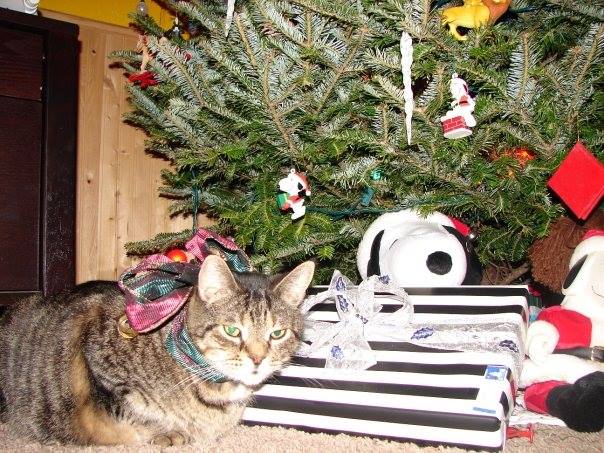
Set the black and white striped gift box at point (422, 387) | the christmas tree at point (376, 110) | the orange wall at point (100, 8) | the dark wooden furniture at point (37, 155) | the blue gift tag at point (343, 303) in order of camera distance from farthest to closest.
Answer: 1. the orange wall at point (100, 8)
2. the dark wooden furniture at point (37, 155)
3. the blue gift tag at point (343, 303)
4. the christmas tree at point (376, 110)
5. the black and white striped gift box at point (422, 387)

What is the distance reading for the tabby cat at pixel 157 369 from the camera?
3.17 feet

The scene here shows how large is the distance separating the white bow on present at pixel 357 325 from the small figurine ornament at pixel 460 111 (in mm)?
329

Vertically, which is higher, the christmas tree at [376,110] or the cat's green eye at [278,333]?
the christmas tree at [376,110]

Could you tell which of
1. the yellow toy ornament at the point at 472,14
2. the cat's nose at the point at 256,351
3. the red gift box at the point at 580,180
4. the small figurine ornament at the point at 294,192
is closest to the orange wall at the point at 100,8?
the small figurine ornament at the point at 294,192

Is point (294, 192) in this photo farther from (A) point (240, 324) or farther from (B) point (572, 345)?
(B) point (572, 345)

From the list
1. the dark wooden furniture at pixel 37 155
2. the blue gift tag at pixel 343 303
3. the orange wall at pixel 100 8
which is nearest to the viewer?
the blue gift tag at pixel 343 303

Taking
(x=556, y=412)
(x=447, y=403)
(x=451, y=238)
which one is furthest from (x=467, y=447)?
(x=451, y=238)

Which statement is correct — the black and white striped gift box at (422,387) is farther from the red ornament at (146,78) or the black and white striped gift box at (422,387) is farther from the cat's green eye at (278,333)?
the red ornament at (146,78)

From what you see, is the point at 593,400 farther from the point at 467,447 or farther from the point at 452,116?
the point at 452,116

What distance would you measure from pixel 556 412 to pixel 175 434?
0.71 meters

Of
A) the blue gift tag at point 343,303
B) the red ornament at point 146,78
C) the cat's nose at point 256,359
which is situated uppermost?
the red ornament at point 146,78

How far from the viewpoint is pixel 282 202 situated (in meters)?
1.22

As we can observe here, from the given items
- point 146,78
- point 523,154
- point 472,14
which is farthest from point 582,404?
point 146,78

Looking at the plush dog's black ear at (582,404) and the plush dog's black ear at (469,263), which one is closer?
the plush dog's black ear at (582,404)
